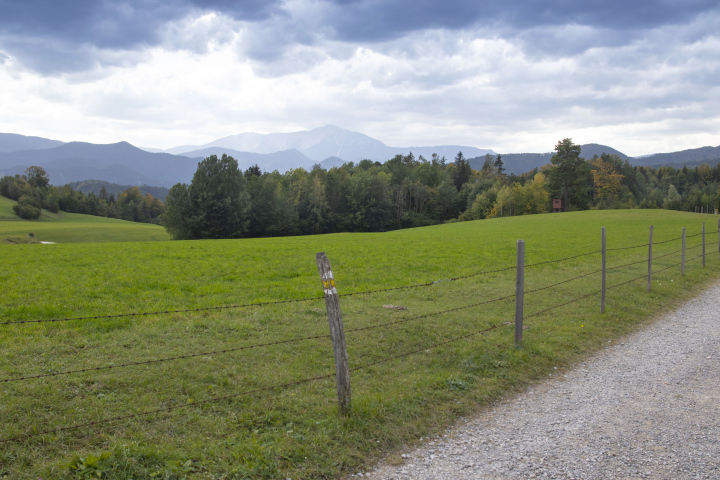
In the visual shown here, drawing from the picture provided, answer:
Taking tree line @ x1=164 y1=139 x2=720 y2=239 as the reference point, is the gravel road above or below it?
below

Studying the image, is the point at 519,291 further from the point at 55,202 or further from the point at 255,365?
the point at 55,202

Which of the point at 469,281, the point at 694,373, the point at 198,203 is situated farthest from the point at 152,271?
the point at 198,203

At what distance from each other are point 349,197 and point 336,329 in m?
93.7

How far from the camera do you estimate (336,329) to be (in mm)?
5684

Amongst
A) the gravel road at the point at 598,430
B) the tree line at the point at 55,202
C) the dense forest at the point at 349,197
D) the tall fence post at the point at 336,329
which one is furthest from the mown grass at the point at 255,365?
the tree line at the point at 55,202

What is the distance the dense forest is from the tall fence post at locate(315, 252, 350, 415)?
229 ft

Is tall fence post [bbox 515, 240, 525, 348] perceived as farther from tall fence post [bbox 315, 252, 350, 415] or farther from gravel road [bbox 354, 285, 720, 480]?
tall fence post [bbox 315, 252, 350, 415]

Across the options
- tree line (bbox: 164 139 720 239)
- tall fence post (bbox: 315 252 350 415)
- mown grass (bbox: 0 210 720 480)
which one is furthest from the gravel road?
tree line (bbox: 164 139 720 239)

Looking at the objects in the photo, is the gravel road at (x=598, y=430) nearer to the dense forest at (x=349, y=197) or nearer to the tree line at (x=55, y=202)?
the dense forest at (x=349, y=197)

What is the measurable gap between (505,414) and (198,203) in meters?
72.7

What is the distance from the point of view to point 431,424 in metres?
5.95

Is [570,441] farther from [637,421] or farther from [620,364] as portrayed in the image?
[620,364]

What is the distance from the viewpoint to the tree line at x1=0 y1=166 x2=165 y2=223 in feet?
366

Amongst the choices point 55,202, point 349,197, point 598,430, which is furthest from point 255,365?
point 55,202
